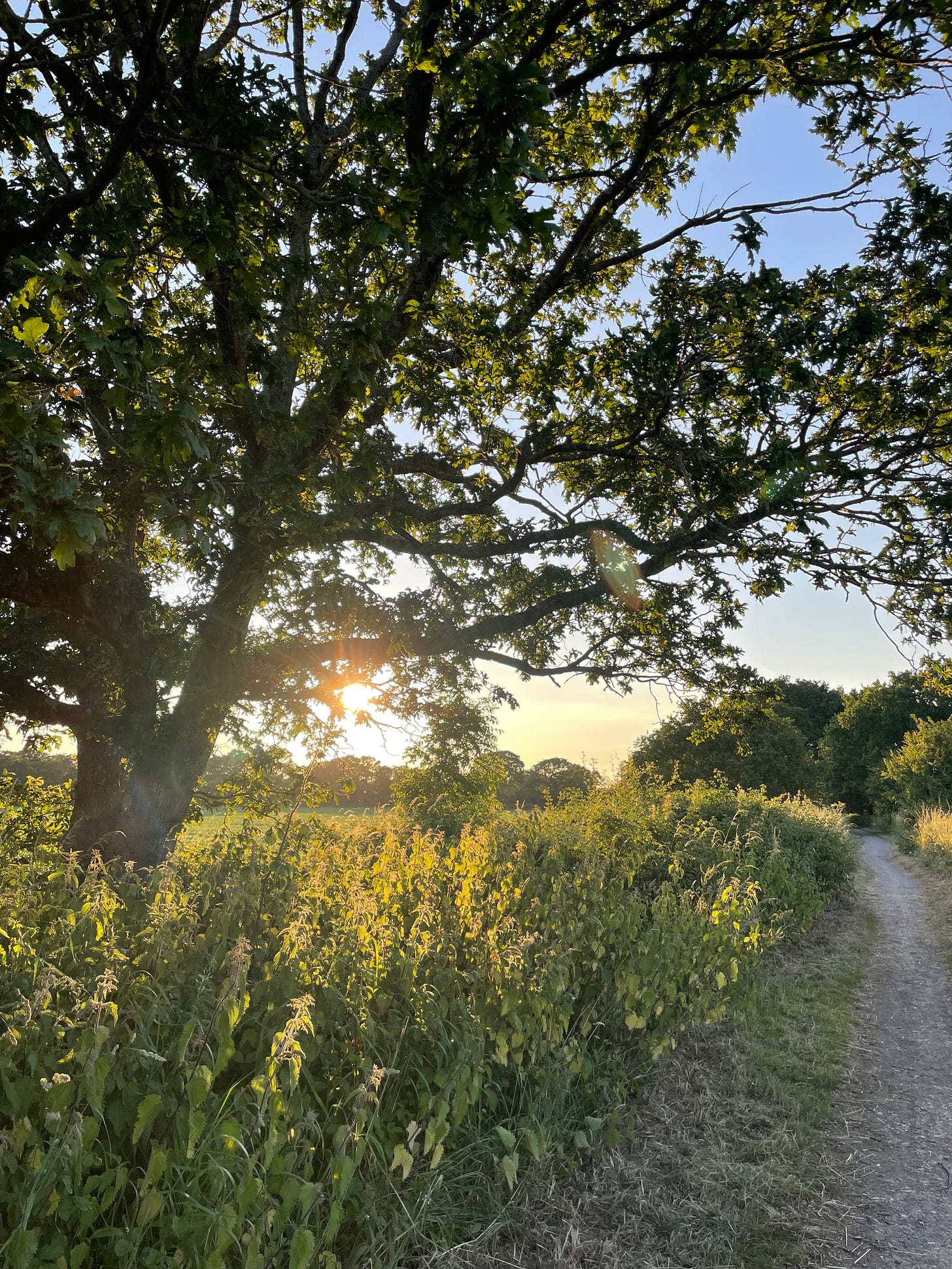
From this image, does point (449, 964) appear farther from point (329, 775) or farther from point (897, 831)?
point (897, 831)

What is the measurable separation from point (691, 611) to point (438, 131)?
27.4ft

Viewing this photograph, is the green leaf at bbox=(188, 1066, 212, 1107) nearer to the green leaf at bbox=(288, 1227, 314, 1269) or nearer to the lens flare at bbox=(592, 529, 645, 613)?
the green leaf at bbox=(288, 1227, 314, 1269)

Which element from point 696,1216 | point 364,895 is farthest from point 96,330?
point 696,1216

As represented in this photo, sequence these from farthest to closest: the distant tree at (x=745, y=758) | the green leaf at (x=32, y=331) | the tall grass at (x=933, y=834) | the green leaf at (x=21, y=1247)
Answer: the distant tree at (x=745, y=758) → the tall grass at (x=933, y=834) → the green leaf at (x=32, y=331) → the green leaf at (x=21, y=1247)

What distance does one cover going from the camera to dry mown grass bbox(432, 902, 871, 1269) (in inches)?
131

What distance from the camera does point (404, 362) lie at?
25.7 ft

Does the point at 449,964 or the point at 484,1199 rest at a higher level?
the point at 449,964

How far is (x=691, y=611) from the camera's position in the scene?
1121cm

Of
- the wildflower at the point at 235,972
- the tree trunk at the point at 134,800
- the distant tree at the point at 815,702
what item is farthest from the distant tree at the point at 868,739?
the wildflower at the point at 235,972

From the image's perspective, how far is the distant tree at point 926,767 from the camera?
3528cm

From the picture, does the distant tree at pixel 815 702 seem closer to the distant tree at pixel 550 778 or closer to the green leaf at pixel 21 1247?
the distant tree at pixel 550 778

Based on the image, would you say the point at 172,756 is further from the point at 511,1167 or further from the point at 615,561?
the point at 511,1167

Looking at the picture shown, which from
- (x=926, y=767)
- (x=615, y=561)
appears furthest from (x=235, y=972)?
(x=926, y=767)

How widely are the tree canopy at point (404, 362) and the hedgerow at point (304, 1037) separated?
2015mm
